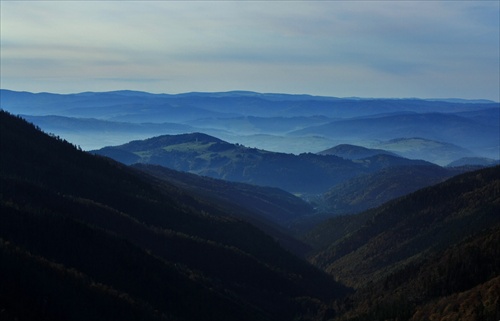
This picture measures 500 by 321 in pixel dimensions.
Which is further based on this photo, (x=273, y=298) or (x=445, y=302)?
(x=273, y=298)

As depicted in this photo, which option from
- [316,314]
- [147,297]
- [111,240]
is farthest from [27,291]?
[316,314]

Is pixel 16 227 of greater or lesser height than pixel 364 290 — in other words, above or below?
above

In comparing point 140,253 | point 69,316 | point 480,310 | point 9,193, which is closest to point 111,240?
point 140,253

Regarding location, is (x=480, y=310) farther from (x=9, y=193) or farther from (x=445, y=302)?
(x=9, y=193)

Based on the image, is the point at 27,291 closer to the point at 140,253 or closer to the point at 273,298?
the point at 140,253

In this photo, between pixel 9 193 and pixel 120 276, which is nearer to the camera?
pixel 120 276

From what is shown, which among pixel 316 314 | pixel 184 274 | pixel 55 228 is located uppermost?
pixel 55 228

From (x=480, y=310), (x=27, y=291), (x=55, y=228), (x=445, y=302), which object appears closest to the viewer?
(x=480, y=310)

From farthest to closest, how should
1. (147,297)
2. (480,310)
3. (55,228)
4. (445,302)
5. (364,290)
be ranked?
(364,290)
(55,228)
(147,297)
(445,302)
(480,310)

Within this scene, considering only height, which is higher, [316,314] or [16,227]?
[16,227]
